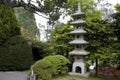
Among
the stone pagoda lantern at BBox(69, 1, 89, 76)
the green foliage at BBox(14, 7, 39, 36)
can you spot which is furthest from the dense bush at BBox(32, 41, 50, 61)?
the green foliage at BBox(14, 7, 39, 36)

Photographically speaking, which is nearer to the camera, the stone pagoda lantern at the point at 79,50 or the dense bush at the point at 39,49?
the stone pagoda lantern at the point at 79,50

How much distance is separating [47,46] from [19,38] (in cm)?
312

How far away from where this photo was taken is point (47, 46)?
2142cm

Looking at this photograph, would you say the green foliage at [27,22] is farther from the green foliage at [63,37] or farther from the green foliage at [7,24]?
the green foliage at [63,37]

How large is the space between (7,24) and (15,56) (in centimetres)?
306

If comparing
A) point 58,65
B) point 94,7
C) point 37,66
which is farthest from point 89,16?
point 37,66

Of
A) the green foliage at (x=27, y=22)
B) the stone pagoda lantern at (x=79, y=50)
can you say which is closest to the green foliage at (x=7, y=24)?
the stone pagoda lantern at (x=79, y=50)

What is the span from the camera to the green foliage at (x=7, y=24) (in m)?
19.0

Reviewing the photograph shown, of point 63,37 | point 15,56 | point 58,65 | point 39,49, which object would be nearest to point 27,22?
point 39,49

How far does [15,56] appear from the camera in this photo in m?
18.5

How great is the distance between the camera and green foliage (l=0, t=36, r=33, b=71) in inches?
720

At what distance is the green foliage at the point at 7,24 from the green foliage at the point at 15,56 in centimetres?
66

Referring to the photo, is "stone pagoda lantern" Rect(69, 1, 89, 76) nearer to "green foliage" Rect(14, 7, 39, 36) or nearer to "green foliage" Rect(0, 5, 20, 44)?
"green foliage" Rect(0, 5, 20, 44)

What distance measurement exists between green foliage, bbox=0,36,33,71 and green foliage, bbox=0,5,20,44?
2.16ft
